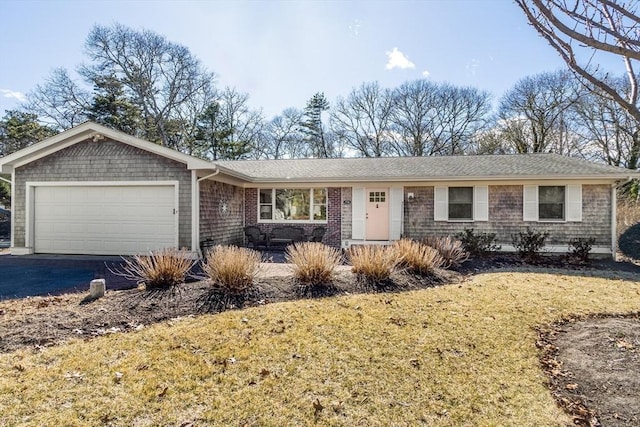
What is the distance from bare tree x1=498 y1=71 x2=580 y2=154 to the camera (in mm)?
24547

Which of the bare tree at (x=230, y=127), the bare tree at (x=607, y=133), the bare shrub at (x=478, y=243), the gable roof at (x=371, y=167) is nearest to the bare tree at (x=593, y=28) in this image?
the gable roof at (x=371, y=167)

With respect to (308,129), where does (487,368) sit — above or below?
below

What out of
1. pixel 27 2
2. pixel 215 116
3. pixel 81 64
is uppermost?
pixel 81 64

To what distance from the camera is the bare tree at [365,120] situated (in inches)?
1217

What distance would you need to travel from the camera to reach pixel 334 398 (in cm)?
309

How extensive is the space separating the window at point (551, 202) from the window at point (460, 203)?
221 cm

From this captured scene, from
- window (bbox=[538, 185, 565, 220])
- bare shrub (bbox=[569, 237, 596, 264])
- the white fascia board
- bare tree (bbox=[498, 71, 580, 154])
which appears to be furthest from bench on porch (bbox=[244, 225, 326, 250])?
bare tree (bbox=[498, 71, 580, 154])

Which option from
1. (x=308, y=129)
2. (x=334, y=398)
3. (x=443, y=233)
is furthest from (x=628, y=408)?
(x=308, y=129)

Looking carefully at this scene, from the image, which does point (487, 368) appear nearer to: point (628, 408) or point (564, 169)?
point (628, 408)

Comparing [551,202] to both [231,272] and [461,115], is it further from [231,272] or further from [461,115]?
[461,115]

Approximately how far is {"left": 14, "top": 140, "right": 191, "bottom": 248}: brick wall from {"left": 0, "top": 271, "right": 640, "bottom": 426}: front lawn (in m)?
6.10

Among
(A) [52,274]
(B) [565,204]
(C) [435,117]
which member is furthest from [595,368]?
(C) [435,117]

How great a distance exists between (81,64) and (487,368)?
30.8 m

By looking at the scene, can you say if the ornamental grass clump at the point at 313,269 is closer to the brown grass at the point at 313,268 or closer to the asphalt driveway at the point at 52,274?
the brown grass at the point at 313,268
